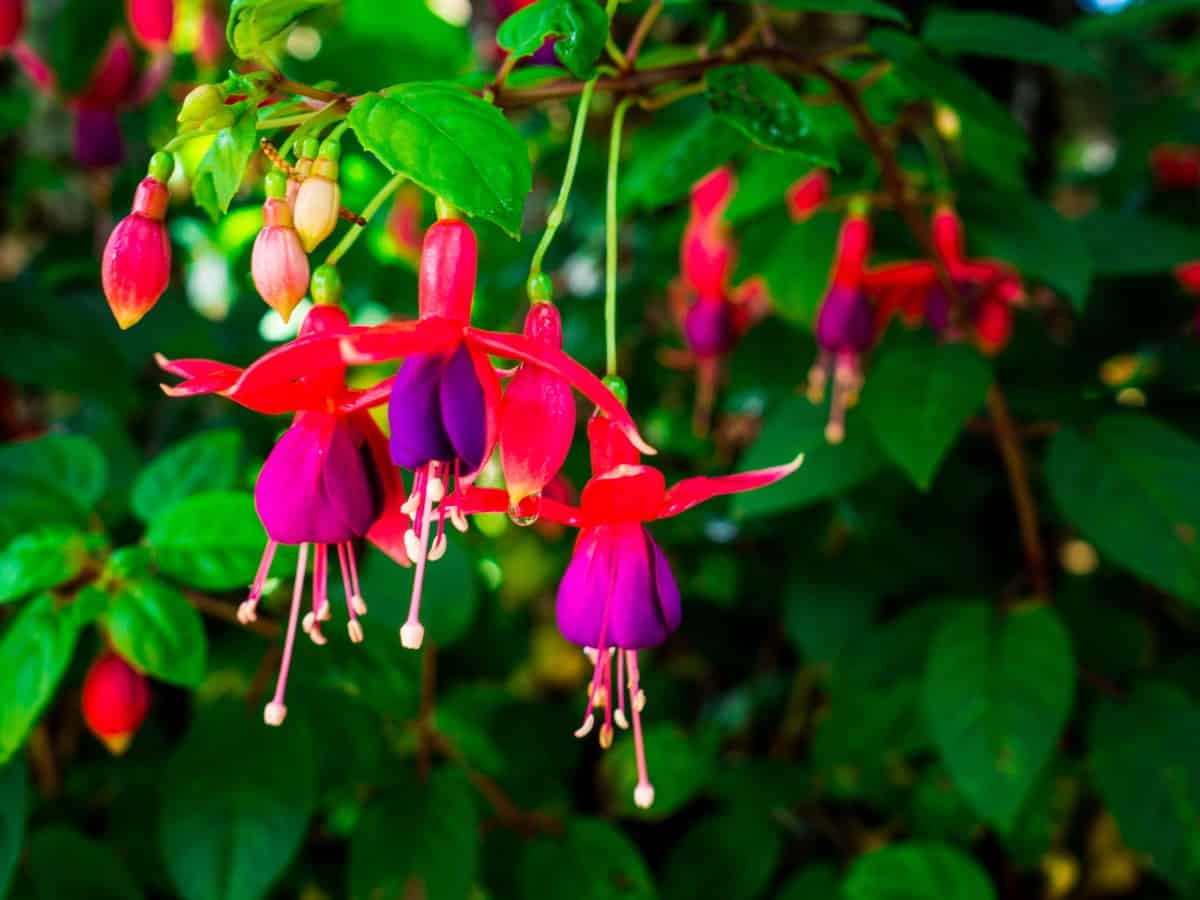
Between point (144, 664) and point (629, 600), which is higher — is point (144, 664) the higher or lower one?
the lower one

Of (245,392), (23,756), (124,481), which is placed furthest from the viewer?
(124,481)

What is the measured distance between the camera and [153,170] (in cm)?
54

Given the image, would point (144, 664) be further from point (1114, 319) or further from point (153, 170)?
point (1114, 319)

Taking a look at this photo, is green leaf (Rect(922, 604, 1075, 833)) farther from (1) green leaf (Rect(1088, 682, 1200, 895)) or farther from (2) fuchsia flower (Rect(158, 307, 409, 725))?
(2) fuchsia flower (Rect(158, 307, 409, 725))

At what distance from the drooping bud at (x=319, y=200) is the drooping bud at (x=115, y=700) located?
534 mm

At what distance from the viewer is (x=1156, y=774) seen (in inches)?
42.0

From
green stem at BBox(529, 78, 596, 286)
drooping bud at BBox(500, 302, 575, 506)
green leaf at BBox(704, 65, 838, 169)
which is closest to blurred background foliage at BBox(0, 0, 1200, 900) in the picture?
green leaf at BBox(704, 65, 838, 169)

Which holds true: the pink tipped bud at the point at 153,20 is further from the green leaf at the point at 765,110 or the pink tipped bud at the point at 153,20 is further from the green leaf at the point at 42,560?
the green leaf at the point at 765,110

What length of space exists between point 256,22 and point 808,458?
0.67 m

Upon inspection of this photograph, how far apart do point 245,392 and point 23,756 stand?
575 millimetres

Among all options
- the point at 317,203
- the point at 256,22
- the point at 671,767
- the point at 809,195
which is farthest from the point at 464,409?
the point at 809,195

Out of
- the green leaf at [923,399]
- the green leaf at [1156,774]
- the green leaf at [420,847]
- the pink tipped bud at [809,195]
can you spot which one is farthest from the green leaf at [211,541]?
the green leaf at [1156,774]

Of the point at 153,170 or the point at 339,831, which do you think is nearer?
the point at 153,170

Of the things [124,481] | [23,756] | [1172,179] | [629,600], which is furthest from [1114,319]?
[23,756]
